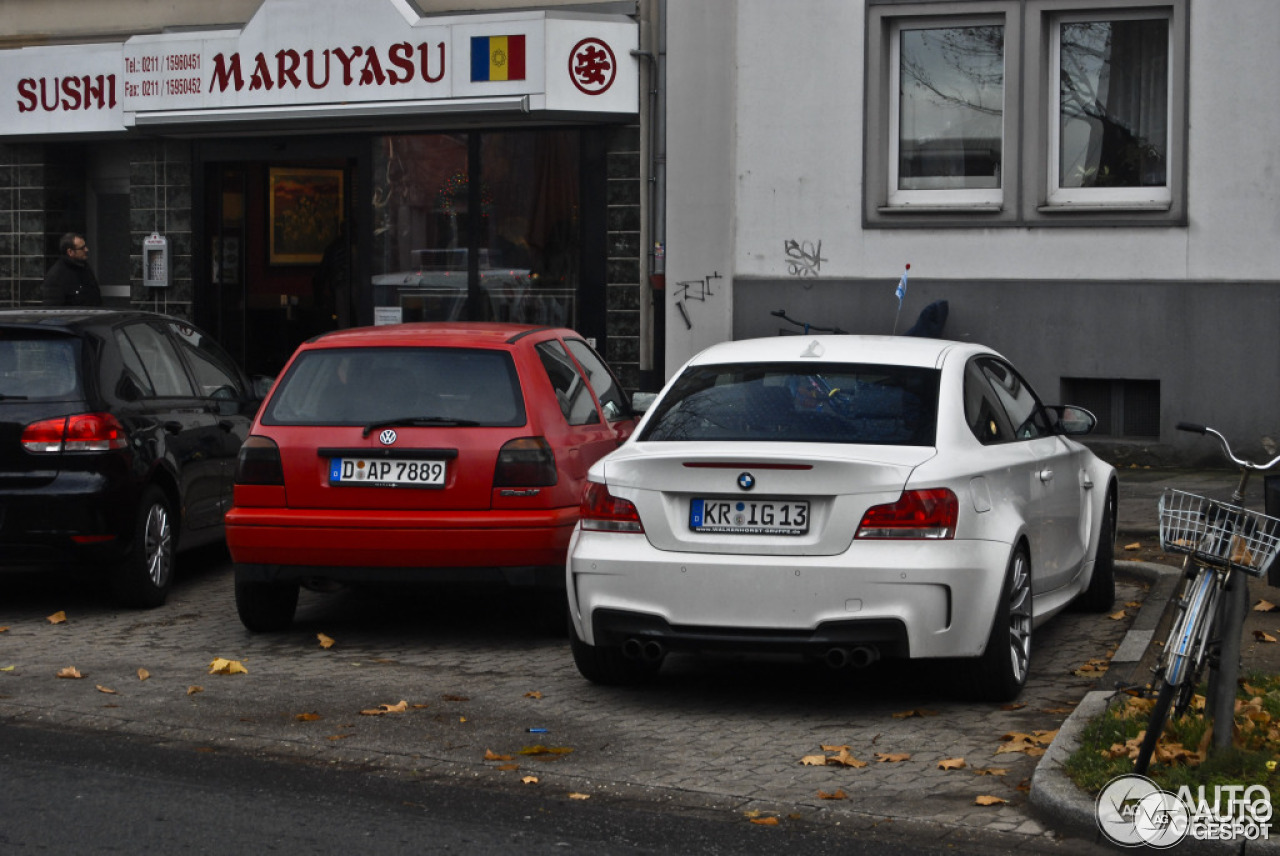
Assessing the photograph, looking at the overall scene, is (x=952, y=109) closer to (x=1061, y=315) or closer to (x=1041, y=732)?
(x=1061, y=315)

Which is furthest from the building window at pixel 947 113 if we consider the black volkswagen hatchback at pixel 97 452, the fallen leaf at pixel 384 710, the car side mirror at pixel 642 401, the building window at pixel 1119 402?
the fallen leaf at pixel 384 710

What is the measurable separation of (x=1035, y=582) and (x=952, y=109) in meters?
8.93

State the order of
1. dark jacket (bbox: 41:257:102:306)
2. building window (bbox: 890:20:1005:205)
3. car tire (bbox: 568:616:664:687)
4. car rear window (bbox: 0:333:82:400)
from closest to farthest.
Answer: car tire (bbox: 568:616:664:687), car rear window (bbox: 0:333:82:400), building window (bbox: 890:20:1005:205), dark jacket (bbox: 41:257:102:306)

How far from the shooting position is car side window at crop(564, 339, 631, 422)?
9.82 meters

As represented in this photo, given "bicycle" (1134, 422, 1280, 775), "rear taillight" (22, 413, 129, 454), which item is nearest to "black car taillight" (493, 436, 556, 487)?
"rear taillight" (22, 413, 129, 454)

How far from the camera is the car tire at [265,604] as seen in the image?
29.2ft

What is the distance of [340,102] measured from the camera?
1767 cm

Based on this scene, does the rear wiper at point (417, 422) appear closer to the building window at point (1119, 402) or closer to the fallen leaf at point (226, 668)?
the fallen leaf at point (226, 668)

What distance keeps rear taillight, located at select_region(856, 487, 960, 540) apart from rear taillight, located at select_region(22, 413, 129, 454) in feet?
14.7

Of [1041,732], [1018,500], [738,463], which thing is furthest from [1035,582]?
[738,463]

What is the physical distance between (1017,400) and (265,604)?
3.83m

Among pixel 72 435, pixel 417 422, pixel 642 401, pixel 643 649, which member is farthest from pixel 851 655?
pixel 72 435

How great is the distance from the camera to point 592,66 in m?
16.8

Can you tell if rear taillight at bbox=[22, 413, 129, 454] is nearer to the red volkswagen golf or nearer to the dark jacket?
the red volkswagen golf
